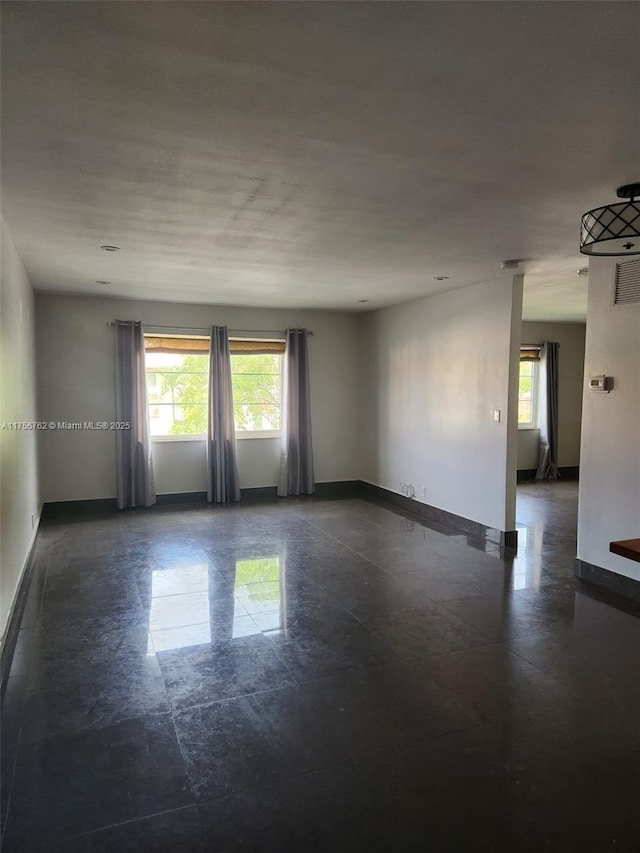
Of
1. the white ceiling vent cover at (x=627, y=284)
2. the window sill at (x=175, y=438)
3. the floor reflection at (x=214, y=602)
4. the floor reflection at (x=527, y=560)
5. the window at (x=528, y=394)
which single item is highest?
the white ceiling vent cover at (x=627, y=284)

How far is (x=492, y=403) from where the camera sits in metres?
5.31

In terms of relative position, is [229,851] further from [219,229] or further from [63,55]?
[219,229]

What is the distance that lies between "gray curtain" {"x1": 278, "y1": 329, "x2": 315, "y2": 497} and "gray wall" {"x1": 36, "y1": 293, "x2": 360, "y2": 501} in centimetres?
18

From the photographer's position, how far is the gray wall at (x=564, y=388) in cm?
880

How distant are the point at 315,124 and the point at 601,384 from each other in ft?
9.54

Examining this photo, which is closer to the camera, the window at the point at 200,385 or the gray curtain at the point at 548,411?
the window at the point at 200,385

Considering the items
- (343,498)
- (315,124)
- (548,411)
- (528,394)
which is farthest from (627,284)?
(528,394)

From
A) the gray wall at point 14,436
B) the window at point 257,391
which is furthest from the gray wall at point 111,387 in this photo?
the gray wall at point 14,436

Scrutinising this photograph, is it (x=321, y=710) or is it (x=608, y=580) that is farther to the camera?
(x=608, y=580)

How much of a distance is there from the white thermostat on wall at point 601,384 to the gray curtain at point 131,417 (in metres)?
4.83

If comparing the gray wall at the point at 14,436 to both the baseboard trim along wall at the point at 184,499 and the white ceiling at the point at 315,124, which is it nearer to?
the white ceiling at the point at 315,124

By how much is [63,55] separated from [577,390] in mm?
8901

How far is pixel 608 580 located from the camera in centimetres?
404

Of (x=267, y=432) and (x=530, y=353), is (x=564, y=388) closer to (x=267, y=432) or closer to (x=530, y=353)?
(x=530, y=353)
